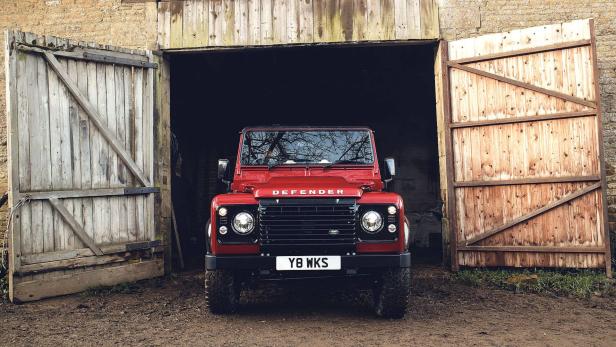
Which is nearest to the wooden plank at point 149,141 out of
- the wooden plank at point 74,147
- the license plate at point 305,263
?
the wooden plank at point 74,147

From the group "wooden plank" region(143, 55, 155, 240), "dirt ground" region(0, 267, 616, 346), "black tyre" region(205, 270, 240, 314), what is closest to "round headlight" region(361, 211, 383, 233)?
"dirt ground" region(0, 267, 616, 346)

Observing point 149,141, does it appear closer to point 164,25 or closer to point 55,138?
point 55,138

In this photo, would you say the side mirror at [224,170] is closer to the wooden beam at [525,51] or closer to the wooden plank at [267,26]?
the wooden plank at [267,26]

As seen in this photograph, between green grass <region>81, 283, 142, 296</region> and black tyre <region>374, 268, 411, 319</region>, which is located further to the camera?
green grass <region>81, 283, 142, 296</region>

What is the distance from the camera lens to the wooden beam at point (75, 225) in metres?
6.09

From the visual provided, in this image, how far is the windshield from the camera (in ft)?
17.8

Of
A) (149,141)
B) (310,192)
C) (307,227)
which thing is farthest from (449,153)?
(149,141)

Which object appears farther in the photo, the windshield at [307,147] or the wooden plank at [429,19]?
the wooden plank at [429,19]

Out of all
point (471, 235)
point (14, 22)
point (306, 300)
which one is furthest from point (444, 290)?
point (14, 22)

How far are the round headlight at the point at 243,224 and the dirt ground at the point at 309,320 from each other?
0.84 m

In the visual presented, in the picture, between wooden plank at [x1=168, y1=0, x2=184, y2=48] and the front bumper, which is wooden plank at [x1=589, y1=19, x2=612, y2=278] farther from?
wooden plank at [x1=168, y1=0, x2=184, y2=48]

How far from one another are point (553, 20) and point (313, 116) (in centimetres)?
578

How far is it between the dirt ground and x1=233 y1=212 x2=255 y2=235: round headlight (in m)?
0.84

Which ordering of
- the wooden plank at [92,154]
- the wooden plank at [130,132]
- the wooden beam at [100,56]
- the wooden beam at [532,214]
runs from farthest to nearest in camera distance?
the wooden plank at [130,132]
the wooden beam at [532,214]
the wooden plank at [92,154]
the wooden beam at [100,56]
